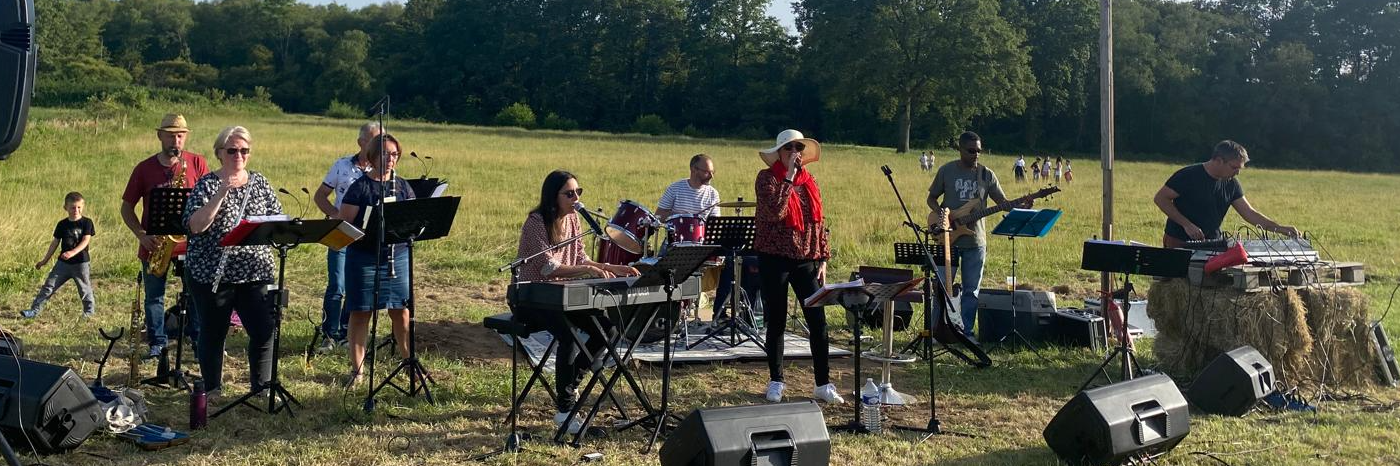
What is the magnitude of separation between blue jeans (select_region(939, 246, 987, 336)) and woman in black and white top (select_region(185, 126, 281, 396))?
5.23 m

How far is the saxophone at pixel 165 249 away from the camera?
7551mm

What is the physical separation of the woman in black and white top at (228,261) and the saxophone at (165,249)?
99 centimetres

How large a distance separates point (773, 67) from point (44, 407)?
8007 cm

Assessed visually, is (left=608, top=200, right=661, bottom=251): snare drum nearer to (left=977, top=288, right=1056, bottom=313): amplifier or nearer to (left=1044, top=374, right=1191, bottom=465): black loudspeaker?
(left=977, top=288, right=1056, bottom=313): amplifier

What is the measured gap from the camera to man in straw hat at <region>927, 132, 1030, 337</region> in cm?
930

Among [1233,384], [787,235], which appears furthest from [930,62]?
[787,235]

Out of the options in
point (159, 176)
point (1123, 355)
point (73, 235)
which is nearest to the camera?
point (1123, 355)

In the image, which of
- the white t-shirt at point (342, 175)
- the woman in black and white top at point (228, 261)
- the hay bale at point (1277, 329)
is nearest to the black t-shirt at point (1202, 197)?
the hay bale at point (1277, 329)

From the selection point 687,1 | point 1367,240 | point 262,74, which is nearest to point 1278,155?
point 687,1

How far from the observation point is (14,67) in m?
3.44

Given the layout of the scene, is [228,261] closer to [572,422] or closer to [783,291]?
[572,422]

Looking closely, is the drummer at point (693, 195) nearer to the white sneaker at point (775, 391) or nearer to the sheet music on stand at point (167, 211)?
the white sneaker at point (775, 391)

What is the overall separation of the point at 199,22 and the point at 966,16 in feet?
212

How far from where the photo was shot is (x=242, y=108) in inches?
2581
